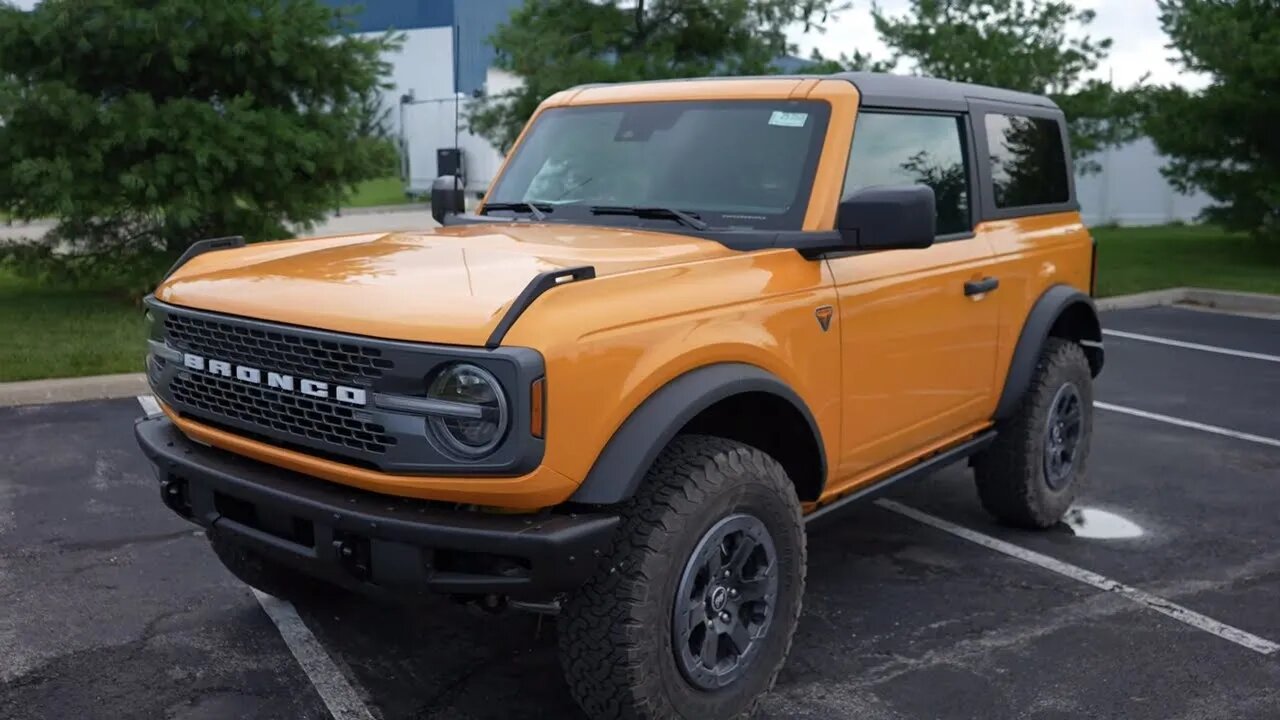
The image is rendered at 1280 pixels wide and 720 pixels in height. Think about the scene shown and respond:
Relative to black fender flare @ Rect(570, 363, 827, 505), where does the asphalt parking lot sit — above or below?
below

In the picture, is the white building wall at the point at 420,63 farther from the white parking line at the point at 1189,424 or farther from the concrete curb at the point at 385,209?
the concrete curb at the point at 385,209

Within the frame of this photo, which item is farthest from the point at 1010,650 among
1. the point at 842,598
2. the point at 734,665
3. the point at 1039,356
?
the point at 1039,356

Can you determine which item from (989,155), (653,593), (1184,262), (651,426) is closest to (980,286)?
(989,155)

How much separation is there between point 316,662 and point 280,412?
3.94 ft

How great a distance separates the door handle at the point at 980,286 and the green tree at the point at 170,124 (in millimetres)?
7829

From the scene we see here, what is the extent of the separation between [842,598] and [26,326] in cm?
875

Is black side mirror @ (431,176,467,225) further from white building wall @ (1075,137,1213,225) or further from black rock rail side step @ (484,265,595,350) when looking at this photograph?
white building wall @ (1075,137,1213,225)

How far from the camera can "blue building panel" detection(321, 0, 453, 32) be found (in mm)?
11922

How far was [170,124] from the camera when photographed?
10.9 meters

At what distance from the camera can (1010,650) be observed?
14.3 feet

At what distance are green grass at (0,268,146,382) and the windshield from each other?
17.5 ft

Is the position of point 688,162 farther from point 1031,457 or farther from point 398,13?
point 398,13

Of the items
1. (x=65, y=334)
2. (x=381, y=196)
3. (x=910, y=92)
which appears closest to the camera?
(x=910, y=92)

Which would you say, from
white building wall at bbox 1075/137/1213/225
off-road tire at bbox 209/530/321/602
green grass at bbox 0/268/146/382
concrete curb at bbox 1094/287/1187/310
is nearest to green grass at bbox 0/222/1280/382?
green grass at bbox 0/268/146/382
